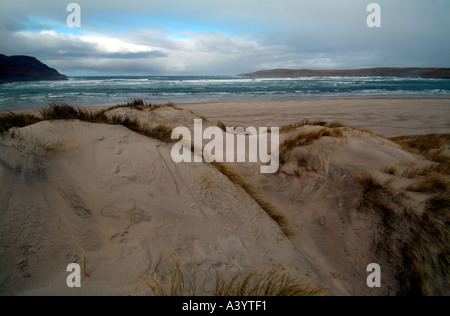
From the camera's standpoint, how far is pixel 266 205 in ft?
12.6

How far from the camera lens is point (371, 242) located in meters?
3.38

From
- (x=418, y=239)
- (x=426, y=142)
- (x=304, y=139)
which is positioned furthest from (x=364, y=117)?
(x=418, y=239)

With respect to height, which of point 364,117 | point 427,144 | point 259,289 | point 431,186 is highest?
point 364,117

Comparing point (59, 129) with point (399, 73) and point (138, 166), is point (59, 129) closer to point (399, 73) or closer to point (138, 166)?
point (138, 166)

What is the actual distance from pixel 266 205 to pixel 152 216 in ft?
6.07

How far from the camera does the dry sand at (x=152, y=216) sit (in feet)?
7.39

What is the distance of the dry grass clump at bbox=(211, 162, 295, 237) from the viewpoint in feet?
12.0

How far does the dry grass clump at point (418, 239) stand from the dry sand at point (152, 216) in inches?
5.9

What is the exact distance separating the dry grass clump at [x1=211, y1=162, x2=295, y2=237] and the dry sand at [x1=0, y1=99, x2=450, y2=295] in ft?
0.55

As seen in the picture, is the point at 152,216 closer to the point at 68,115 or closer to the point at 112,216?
the point at 112,216

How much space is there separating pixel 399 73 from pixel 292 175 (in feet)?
405

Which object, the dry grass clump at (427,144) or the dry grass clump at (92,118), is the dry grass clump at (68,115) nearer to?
the dry grass clump at (92,118)

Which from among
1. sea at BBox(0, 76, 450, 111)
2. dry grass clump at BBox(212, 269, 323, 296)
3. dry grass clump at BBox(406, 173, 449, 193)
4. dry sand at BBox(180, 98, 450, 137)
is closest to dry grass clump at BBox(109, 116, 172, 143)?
dry grass clump at BBox(212, 269, 323, 296)
